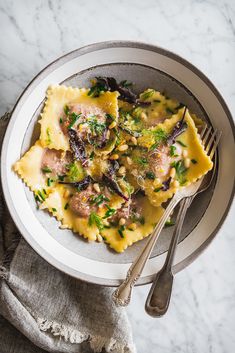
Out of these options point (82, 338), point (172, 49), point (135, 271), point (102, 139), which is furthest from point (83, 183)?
point (172, 49)

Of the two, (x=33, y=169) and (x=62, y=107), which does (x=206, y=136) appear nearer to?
(x=62, y=107)

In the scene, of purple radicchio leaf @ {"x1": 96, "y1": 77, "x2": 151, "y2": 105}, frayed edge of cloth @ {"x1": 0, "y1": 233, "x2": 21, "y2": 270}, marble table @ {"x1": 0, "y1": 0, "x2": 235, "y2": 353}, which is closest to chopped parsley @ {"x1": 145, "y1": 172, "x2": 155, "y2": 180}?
purple radicchio leaf @ {"x1": 96, "y1": 77, "x2": 151, "y2": 105}

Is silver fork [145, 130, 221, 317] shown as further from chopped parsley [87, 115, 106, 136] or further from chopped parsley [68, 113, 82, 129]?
chopped parsley [68, 113, 82, 129]

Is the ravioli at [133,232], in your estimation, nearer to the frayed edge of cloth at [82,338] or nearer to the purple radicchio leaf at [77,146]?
the purple radicchio leaf at [77,146]

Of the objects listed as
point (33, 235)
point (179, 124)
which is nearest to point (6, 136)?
point (33, 235)

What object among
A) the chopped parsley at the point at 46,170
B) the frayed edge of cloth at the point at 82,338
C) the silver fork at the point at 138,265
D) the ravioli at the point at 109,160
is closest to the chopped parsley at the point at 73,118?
the ravioli at the point at 109,160
